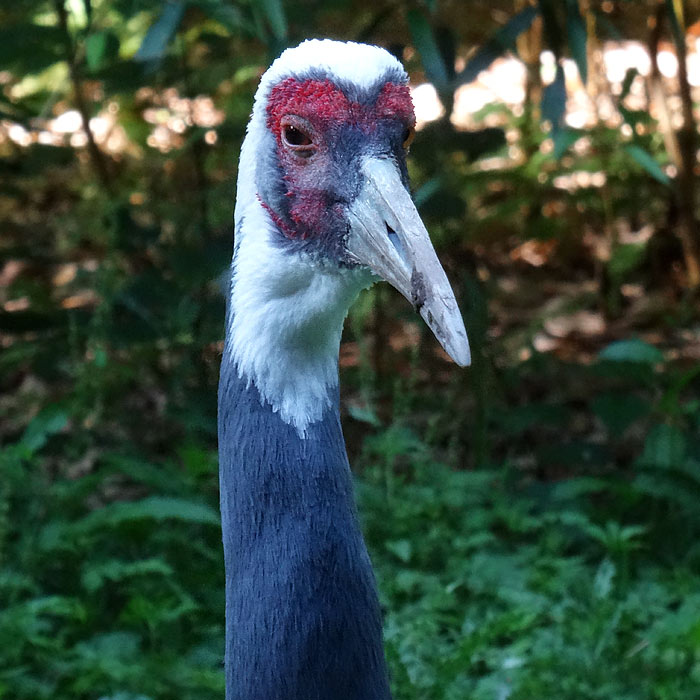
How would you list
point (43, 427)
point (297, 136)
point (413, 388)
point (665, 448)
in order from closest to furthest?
1. point (297, 136)
2. point (43, 427)
3. point (665, 448)
4. point (413, 388)

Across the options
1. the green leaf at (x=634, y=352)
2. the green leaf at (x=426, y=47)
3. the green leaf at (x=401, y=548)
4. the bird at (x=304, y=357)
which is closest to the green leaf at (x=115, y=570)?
the green leaf at (x=401, y=548)

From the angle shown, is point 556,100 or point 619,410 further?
point 619,410

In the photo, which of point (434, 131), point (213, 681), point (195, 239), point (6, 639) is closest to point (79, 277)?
point (195, 239)

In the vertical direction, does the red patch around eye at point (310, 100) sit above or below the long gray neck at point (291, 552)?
above

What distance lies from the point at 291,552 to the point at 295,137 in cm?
83

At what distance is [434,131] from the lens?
459 centimetres

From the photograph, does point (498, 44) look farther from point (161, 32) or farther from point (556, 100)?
point (161, 32)

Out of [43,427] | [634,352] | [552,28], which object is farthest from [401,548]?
[552,28]

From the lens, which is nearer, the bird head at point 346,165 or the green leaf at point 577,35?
the bird head at point 346,165

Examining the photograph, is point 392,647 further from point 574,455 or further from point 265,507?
point 574,455

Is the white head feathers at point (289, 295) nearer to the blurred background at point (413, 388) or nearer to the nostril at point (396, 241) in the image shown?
the nostril at point (396, 241)

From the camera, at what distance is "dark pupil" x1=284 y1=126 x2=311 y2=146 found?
219 cm

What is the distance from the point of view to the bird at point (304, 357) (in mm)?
2137

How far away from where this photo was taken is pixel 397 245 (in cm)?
207
